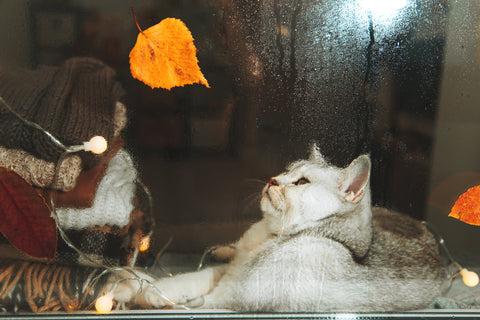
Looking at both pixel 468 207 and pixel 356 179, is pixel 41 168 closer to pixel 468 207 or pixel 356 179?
pixel 356 179

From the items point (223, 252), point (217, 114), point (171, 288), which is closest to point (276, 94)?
point (217, 114)

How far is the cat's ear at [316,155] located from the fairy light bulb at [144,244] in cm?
45

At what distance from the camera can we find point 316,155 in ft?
2.90

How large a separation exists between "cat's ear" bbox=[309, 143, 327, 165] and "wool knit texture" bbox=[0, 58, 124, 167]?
1.56 ft

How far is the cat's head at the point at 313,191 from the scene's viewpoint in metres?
0.89

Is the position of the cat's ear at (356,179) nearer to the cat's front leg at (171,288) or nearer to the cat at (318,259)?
the cat at (318,259)

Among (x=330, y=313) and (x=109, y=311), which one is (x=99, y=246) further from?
(x=330, y=313)

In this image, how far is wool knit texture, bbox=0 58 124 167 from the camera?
84 centimetres

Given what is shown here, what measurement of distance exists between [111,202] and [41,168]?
181 millimetres

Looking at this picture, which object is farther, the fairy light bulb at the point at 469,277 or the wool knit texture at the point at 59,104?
the fairy light bulb at the point at 469,277

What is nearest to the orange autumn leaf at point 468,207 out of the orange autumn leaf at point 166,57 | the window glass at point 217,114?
the window glass at point 217,114

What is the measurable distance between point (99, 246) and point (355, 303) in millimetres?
659

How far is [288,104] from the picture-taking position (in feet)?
2.84

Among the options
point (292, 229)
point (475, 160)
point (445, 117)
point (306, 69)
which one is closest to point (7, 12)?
point (306, 69)
